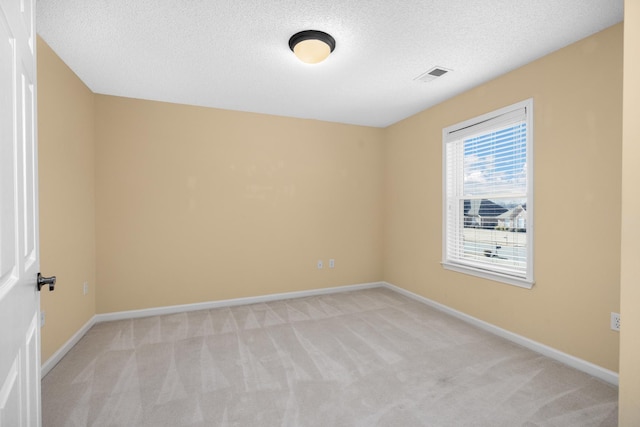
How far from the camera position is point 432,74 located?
9.57ft

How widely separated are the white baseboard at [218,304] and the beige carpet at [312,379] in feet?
0.41

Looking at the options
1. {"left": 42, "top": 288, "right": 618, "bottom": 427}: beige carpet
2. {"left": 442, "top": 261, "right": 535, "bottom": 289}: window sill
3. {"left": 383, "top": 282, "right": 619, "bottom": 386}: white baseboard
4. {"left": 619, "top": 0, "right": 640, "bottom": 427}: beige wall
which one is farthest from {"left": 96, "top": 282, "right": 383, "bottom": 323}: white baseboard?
{"left": 619, "top": 0, "right": 640, "bottom": 427}: beige wall

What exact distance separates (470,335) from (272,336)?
1975 mm

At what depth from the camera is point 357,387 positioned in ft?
7.06

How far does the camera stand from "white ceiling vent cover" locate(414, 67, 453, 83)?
280 cm

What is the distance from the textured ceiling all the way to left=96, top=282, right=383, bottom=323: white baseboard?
249 centimetres

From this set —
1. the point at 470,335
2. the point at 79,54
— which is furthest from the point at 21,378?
the point at 470,335

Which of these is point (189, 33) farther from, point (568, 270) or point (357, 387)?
point (568, 270)

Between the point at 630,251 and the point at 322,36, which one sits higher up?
the point at 322,36

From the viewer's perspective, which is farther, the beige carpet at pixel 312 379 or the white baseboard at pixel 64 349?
the white baseboard at pixel 64 349

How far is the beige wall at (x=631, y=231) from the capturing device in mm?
1316

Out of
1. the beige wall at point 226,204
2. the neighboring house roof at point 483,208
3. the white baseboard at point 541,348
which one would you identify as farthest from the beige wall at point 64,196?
the neighboring house roof at point 483,208

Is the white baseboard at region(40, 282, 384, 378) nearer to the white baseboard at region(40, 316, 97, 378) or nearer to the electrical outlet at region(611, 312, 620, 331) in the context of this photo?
the white baseboard at region(40, 316, 97, 378)

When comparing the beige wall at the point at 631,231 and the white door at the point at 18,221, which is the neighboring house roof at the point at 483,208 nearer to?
the beige wall at the point at 631,231
